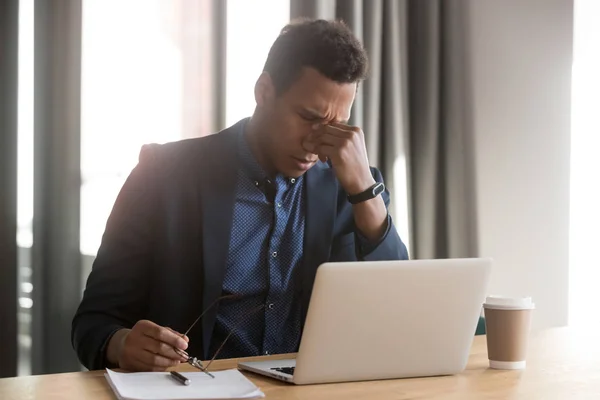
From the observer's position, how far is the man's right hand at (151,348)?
131 centimetres

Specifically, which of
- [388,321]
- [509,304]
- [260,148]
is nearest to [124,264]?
[260,148]

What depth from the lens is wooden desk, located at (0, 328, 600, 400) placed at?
47.5 inches

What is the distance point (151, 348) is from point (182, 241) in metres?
0.59

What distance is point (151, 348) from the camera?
4.35ft

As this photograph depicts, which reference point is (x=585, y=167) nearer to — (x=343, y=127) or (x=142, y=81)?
(x=343, y=127)

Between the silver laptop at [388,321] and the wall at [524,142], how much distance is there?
1571 mm

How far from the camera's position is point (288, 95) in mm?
1953

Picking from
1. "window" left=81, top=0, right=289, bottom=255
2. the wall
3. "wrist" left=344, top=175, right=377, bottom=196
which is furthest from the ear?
the wall

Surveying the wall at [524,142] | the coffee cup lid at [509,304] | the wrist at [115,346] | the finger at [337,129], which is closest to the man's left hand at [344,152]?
the finger at [337,129]

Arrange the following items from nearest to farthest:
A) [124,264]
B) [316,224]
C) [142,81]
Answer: [124,264], [316,224], [142,81]

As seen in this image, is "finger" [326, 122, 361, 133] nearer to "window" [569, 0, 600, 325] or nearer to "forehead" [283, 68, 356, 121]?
"forehead" [283, 68, 356, 121]

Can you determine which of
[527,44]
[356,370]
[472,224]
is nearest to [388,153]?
[472,224]

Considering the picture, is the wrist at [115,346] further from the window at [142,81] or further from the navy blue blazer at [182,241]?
the window at [142,81]

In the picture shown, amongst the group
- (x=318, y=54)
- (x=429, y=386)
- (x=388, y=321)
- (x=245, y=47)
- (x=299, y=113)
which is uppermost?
(x=245, y=47)
